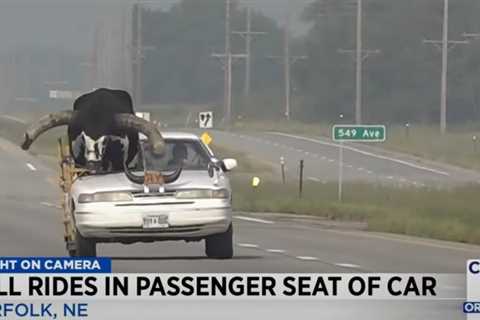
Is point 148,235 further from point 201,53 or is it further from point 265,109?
point 265,109

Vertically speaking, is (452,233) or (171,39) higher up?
(171,39)

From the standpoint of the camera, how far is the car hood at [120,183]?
15375 mm

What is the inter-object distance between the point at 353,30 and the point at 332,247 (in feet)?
181

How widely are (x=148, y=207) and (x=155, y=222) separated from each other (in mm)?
202

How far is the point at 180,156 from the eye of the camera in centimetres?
1673

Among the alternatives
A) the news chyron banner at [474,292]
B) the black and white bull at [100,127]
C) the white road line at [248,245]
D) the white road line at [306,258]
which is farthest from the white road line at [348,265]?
the news chyron banner at [474,292]

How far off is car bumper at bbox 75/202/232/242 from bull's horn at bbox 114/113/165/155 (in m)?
0.79

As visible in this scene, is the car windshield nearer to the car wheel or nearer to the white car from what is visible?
the white car

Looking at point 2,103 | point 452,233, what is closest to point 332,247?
point 452,233

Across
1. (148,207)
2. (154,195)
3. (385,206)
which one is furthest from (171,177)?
(385,206)

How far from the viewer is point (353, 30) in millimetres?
75938

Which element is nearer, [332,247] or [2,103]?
[332,247]

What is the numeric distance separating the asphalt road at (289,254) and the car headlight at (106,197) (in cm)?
68

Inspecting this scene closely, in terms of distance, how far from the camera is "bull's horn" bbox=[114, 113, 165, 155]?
14571 mm
